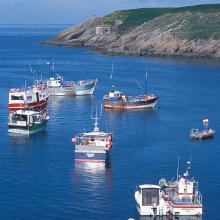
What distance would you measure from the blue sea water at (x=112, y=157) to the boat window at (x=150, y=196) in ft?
3.66

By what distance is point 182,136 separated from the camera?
232 ft

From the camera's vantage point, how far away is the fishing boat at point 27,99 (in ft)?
274

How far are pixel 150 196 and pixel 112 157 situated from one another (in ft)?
51.2

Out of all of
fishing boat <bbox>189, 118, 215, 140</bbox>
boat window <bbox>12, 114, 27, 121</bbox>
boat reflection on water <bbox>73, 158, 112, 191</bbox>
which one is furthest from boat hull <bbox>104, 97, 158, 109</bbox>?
boat reflection on water <bbox>73, 158, 112, 191</bbox>

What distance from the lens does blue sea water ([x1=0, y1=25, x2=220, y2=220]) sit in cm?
4753

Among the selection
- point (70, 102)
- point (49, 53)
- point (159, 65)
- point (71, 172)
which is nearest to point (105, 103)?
point (70, 102)

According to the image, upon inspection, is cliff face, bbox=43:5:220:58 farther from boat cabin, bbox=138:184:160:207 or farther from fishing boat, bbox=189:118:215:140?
boat cabin, bbox=138:184:160:207

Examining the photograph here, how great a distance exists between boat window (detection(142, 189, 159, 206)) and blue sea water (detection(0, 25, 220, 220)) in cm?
111

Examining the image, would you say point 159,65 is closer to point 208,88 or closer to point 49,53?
point 208,88

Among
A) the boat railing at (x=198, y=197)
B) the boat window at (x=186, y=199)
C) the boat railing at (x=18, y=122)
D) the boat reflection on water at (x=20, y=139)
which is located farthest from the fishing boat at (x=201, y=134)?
the boat window at (x=186, y=199)

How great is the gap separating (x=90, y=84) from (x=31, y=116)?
32.7 metres

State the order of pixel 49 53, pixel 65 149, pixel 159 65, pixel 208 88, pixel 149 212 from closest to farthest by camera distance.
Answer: pixel 149 212, pixel 65 149, pixel 208 88, pixel 159 65, pixel 49 53

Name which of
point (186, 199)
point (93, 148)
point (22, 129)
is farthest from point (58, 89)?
point (186, 199)

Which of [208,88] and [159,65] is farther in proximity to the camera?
[159,65]
